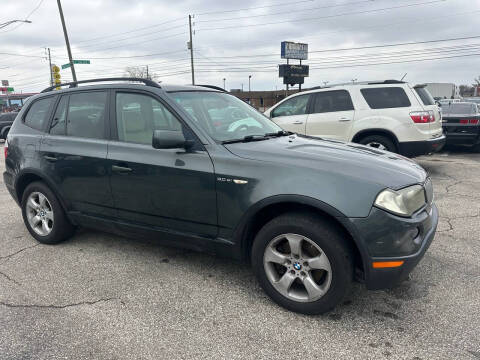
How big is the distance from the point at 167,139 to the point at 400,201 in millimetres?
1761

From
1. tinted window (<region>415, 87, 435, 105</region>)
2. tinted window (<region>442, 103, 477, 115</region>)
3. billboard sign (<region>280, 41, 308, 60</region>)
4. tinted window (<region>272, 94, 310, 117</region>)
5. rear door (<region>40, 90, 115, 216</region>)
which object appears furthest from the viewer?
billboard sign (<region>280, 41, 308, 60</region>)

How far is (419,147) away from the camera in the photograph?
22.5 feet

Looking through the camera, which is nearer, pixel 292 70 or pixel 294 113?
pixel 294 113

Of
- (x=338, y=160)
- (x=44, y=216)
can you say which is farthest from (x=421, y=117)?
(x=44, y=216)

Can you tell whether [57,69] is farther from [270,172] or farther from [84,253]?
[270,172]

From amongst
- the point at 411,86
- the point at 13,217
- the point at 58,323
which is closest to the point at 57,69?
the point at 13,217

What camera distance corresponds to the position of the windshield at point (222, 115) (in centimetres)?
319

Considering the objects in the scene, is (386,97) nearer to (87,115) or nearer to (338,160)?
(338,160)

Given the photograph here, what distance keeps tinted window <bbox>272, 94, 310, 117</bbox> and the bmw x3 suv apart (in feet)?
14.2

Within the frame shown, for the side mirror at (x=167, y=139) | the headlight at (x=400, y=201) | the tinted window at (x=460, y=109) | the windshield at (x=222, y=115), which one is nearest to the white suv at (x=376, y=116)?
the tinted window at (x=460, y=109)

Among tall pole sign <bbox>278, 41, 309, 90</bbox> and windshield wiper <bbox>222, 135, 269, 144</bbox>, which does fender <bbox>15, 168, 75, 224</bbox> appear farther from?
tall pole sign <bbox>278, 41, 309, 90</bbox>

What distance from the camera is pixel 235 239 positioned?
9.38 feet

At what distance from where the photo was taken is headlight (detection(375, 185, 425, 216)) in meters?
2.38

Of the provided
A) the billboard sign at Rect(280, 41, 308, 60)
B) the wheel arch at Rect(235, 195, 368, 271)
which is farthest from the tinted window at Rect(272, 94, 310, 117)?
the billboard sign at Rect(280, 41, 308, 60)
